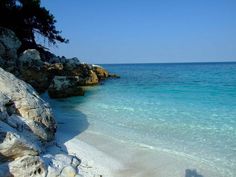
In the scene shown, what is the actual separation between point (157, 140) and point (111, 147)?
5.02 feet

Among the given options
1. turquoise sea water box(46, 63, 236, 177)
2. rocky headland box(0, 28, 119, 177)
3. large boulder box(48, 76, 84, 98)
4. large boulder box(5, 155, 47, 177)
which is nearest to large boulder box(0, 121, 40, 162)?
rocky headland box(0, 28, 119, 177)

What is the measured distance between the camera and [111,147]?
27.5 feet

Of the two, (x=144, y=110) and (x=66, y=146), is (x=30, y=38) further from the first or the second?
(x=66, y=146)

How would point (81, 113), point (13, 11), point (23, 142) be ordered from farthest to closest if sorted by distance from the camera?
point (13, 11), point (81, 113), point (23, 142)

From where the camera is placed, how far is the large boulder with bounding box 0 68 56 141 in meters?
7.39

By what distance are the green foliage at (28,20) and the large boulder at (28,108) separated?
1806 cm

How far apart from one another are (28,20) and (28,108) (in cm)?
2169

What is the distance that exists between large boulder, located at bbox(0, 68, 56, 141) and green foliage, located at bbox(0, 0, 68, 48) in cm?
1806

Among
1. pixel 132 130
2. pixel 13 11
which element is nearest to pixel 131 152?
pixel 132 130

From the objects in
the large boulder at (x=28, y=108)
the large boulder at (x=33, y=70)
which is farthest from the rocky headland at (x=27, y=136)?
the large boulder at (x=33, y=70)

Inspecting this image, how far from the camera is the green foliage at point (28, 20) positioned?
24891mm

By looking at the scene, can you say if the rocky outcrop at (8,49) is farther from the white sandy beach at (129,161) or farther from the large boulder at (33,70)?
the white sandy beach at (129,161)

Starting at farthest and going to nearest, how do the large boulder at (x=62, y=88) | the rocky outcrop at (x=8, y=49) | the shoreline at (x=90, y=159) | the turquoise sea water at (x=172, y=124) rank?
the rocky outcrop at (x=8, y=49) < the large boulder at (x=62, y=88) < the turquoise sea water at (x=172, y=124) < the shoreline at (x=90, y=159)

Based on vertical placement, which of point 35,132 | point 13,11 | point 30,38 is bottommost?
point 35,132
